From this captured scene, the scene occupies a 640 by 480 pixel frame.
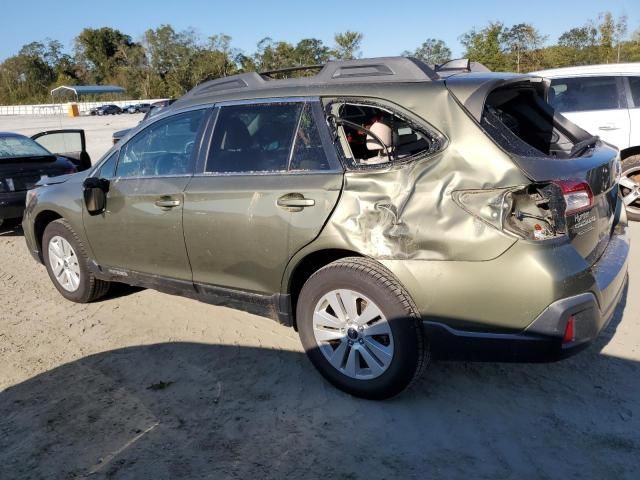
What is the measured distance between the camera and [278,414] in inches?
123

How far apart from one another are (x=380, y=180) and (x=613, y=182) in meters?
1.53

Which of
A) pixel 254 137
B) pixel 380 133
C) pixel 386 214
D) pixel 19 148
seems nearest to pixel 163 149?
pixel 254 137

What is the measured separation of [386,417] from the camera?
3.03 meters

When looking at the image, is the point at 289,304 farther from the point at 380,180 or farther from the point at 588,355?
the point at 588,355

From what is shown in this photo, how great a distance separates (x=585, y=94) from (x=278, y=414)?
6151 millimetres

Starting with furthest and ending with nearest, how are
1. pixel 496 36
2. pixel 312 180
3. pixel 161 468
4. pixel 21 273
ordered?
pixel 496 36 → pixel 21 273 → pixel 312 180 → pixel 161 468

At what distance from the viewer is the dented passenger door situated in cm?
322

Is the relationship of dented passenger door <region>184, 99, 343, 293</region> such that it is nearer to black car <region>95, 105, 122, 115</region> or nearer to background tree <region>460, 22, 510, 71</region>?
background tree <region>460, 22, 510, 71</region>

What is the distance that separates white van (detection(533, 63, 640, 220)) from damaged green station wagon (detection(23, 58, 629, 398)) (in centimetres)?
371

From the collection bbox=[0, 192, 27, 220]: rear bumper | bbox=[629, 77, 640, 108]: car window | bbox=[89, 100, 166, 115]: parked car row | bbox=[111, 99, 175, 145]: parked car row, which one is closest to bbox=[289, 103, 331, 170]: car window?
bbox=[111, 99, 175, 145]: parked car row

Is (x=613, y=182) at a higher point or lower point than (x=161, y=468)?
higher

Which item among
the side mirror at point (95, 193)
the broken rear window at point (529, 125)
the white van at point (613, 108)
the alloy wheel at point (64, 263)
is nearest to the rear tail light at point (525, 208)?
the broken rear window at point (529, 125)

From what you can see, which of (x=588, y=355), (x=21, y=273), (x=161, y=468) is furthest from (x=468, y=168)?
(x=21, y=273)

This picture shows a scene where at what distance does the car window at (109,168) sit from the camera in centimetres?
443
